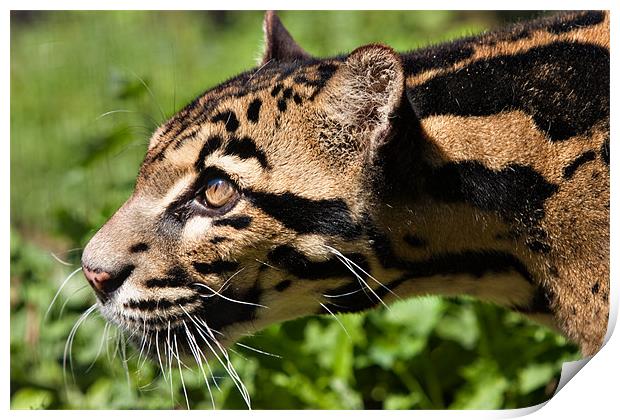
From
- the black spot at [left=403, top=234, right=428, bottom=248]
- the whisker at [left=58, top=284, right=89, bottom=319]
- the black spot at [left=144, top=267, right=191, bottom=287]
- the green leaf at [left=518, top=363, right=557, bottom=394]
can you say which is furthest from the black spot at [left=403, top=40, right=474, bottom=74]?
the whisker at [left=58, top=284, right=89, bottom=319]

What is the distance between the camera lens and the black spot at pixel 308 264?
2.56 meters

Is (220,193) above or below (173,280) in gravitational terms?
above

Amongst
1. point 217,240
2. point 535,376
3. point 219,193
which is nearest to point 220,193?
point 219,193

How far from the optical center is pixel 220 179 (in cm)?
256

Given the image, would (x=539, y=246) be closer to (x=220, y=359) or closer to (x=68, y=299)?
(x=220, y=359)

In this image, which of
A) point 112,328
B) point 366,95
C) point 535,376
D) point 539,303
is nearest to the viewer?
point 366,95

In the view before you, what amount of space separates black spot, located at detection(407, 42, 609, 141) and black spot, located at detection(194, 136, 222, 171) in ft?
1.75

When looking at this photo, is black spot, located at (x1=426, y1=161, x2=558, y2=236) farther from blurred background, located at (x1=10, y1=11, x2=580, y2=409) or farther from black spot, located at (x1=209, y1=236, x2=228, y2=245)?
blurred background, located at (x1=10, y1=11, x2=580, y2=409)

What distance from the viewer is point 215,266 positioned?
2.56 metres

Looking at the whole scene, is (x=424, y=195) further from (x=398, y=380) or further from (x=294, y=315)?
(x=398, y=380)

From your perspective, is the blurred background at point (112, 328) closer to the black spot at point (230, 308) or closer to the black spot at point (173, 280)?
the black spot at point (230, 308)

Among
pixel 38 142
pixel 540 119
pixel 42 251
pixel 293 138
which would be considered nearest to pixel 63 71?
pixel 38 142

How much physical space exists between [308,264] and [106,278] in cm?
55

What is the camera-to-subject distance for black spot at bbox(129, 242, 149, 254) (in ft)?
8.43
